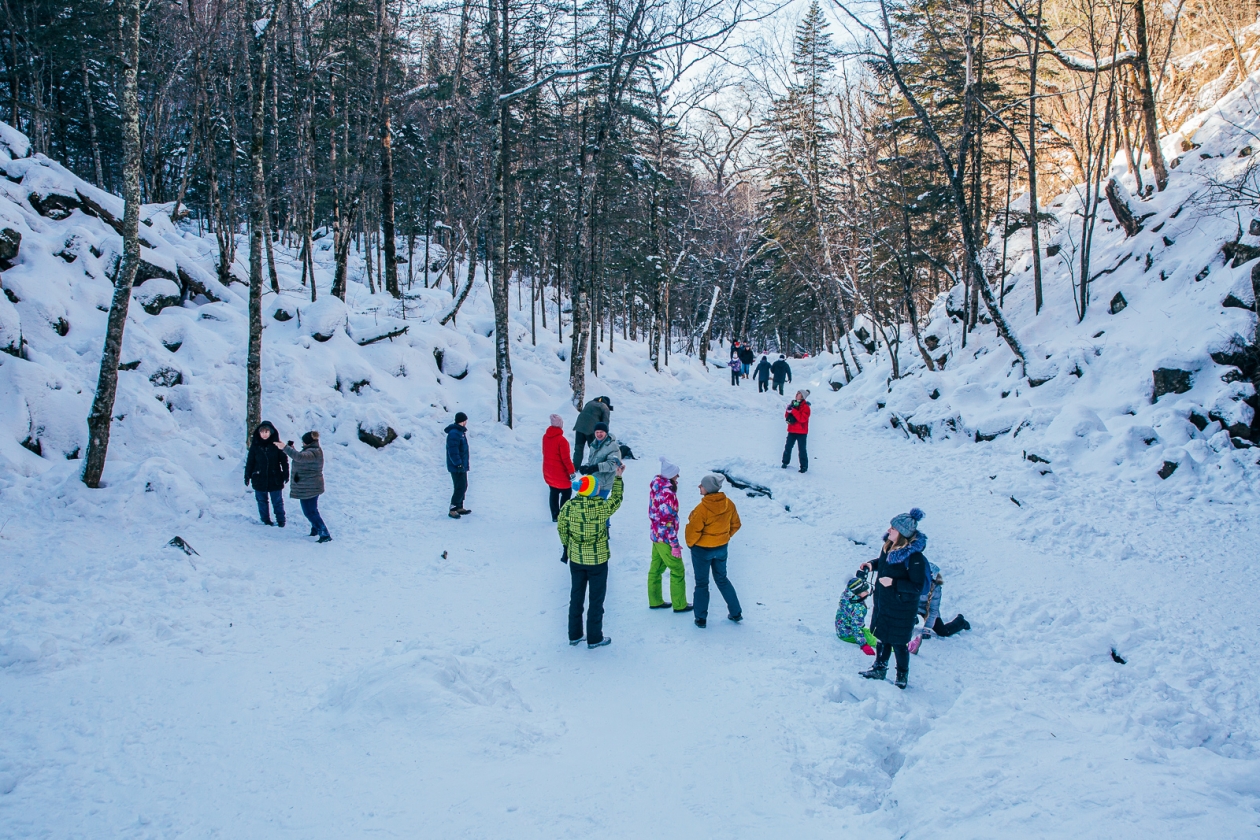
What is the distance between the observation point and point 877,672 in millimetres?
5500

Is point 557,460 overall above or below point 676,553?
above

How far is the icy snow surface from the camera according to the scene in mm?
3758

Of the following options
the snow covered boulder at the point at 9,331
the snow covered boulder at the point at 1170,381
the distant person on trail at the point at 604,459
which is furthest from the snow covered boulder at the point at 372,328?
the snow covered boulder at the point at 1170,381

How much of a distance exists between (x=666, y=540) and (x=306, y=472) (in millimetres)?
5313

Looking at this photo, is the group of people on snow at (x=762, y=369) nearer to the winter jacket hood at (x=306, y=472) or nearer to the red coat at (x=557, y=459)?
the red coat at (x=557, y=459)

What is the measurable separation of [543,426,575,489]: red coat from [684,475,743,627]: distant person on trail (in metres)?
3.24

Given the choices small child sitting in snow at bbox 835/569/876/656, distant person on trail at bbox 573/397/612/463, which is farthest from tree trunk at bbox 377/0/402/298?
small child sitting in snow at bbox 835/569/876/656

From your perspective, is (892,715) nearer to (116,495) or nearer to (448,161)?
(116,495)

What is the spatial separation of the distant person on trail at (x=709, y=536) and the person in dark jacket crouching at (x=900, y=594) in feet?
5.06

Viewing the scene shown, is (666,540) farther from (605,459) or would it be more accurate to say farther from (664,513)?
(605,459)

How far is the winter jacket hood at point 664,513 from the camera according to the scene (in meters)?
6.59

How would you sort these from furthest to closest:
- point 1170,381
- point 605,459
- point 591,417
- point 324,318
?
point 324,318
point 591,417
point 1170,381
point 605,459

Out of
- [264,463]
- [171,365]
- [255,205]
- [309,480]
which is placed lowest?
[309,480]

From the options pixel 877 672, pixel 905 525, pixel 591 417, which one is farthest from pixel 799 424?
pixel 877 672
